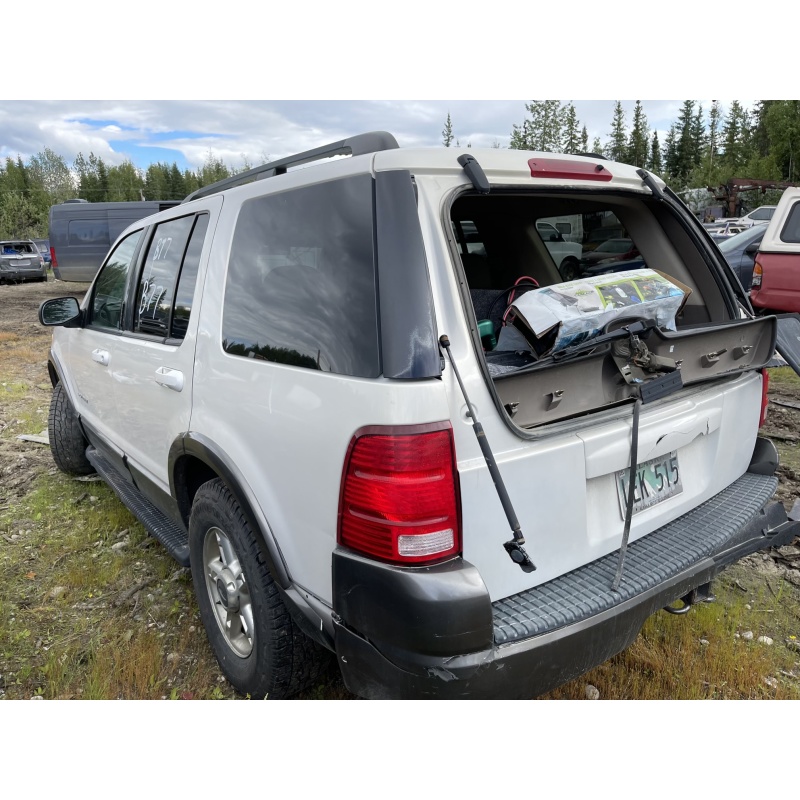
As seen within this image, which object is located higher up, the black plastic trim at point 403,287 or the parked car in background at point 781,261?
the black plastic trim at point 403,287

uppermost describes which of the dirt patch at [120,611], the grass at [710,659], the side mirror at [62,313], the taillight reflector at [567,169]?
the taillight reflector at [567,169]

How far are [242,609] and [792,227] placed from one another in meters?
7.54

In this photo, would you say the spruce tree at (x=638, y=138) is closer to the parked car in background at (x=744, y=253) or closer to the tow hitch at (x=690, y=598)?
the parked car in background at (x=744, y=253)

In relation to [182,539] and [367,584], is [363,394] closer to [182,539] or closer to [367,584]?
[367,584]

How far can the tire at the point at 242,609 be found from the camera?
218 centimetres

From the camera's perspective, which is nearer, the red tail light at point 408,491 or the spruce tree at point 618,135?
the red tail light at point 408,491

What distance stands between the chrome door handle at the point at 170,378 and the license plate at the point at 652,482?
172 centimetres

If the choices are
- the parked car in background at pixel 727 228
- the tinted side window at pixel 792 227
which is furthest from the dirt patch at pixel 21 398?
the parked car in background at pixel 727 228

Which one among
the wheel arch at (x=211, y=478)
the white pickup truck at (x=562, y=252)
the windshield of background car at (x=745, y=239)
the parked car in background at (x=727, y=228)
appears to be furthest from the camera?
the parked car in background at (x=727, y=228)

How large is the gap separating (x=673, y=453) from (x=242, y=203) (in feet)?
5.99

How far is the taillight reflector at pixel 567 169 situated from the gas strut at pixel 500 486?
0.80 meters

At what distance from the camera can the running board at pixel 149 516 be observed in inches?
114

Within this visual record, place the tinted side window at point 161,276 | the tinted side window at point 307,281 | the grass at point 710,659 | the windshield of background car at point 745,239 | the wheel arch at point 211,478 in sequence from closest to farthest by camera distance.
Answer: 1. the tinted side window at point 307,281
2. the wheel arch at point 211,478
3. the grass at point 710,659
4. the tinted side window at point 161,276
5. the windshield of background car at point 745,239

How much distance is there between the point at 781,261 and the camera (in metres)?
7.30
